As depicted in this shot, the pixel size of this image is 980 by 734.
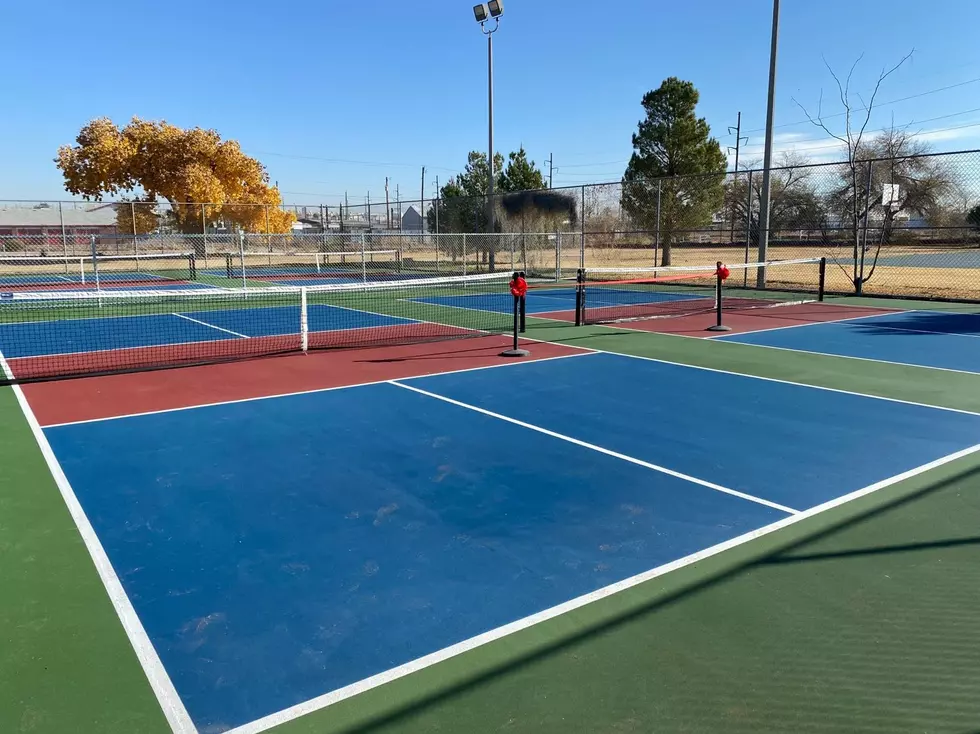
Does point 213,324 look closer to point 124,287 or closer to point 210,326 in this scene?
point 210,326

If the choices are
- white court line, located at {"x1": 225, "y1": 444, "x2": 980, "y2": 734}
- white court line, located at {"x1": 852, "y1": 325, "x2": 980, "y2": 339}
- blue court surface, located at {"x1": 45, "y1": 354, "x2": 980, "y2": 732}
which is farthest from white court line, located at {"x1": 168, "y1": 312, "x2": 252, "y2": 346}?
white court line, located at {"x1": 852, "y1": 325, "x2": 980, "y2": 339}

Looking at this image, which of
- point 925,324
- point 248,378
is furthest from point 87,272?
point 925,324

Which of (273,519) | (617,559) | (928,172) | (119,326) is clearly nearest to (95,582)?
(273,519)

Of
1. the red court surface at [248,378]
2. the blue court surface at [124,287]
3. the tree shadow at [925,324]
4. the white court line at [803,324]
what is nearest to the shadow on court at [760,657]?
the red court surface at [248,378]

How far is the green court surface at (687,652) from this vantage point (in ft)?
9.61

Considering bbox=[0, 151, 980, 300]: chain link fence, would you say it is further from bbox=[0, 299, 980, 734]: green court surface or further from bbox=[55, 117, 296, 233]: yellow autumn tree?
bbox=[0, 299, 980, 734]: green court surface

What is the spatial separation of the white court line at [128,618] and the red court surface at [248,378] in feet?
6.86

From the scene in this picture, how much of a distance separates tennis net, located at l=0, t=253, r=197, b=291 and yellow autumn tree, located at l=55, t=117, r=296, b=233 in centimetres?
259

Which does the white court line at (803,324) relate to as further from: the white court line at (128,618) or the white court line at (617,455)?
the white court line at (128,618)

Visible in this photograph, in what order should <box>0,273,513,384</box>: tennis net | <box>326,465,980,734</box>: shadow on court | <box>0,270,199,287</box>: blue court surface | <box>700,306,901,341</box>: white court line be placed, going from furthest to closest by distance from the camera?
<box>0,270,199,287</box>: blue court surface, <box>700,306,901,341</box>: white court line, <box>0,273,513,384</box>: tennis net, <box>326,465,980,734</box>: shadow on court

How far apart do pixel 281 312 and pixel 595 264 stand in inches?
776

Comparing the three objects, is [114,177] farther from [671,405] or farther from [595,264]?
[671,405]

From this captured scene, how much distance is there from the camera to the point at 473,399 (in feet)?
27.5

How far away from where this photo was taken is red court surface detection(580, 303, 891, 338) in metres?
14.0
